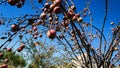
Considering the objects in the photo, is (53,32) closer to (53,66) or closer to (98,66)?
(98,66)

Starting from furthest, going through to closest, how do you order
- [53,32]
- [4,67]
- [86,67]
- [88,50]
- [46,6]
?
1. [86,67]
2. [88,50]
3. [46,6]
4. [4,67]
5. [53,32]

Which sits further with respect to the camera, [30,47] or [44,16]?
[30,47]

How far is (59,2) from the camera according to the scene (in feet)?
7.73

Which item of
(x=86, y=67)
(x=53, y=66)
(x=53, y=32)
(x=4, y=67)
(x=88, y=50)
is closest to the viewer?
(x=53, y=32)

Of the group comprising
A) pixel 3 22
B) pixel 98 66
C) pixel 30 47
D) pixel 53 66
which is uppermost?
pixel 30 47

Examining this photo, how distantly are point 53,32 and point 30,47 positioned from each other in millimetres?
18440

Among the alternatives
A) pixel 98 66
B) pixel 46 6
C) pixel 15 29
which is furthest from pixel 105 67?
pixel 15 29

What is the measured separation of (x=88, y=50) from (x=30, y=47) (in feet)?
55.7

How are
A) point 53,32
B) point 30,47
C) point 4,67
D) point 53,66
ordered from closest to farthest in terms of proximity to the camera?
point 53,32
point 4,67
point 53,66
point 30,47

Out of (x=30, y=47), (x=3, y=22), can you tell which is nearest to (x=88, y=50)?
(x=3, y=22)

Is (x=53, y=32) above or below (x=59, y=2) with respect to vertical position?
below

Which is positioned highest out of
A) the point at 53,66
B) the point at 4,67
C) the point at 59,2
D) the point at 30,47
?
the point at 30,47

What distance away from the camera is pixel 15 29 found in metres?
2.56

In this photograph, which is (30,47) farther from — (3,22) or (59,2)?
(59,2)
